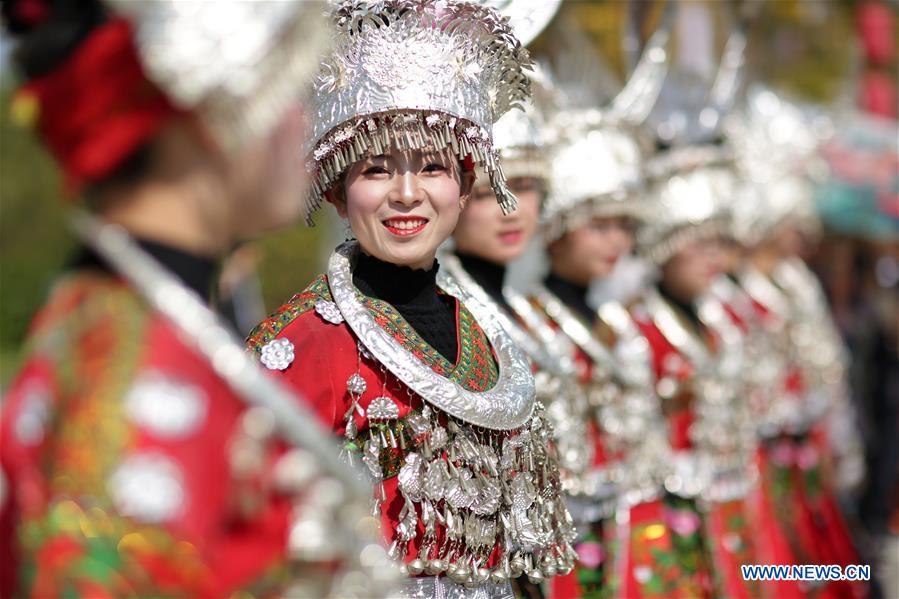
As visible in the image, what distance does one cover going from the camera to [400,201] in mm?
3131

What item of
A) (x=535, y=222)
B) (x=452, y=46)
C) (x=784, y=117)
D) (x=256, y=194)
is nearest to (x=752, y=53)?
(x=784, y=117)

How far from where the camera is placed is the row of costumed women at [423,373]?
1.75 metres

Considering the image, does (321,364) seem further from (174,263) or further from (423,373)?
(174,263)

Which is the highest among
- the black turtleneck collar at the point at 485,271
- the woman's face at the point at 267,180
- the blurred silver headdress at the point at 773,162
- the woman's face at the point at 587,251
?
the blurred silver headdress at the point at 773,162

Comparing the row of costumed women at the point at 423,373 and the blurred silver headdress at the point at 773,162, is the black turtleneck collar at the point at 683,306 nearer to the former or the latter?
the row of costumed women at the point at 423,373

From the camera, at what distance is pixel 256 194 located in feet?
6.34

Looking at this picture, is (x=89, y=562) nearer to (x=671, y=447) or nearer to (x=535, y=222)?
(x=535, y=222)

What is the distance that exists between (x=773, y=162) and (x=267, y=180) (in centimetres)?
694

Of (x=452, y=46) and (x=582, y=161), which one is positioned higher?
(x=582, y=161)

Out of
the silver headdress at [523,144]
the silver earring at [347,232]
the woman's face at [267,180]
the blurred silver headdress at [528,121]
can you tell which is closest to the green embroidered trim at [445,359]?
the silver earring at [347,232]

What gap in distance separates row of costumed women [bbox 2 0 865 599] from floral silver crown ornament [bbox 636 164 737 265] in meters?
0.01

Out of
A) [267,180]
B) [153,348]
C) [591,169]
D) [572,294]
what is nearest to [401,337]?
[267,180]

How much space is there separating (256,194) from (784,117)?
7.67m

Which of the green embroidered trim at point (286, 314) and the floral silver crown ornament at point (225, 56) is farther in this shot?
the green embroidered trim at point (286, 314)
